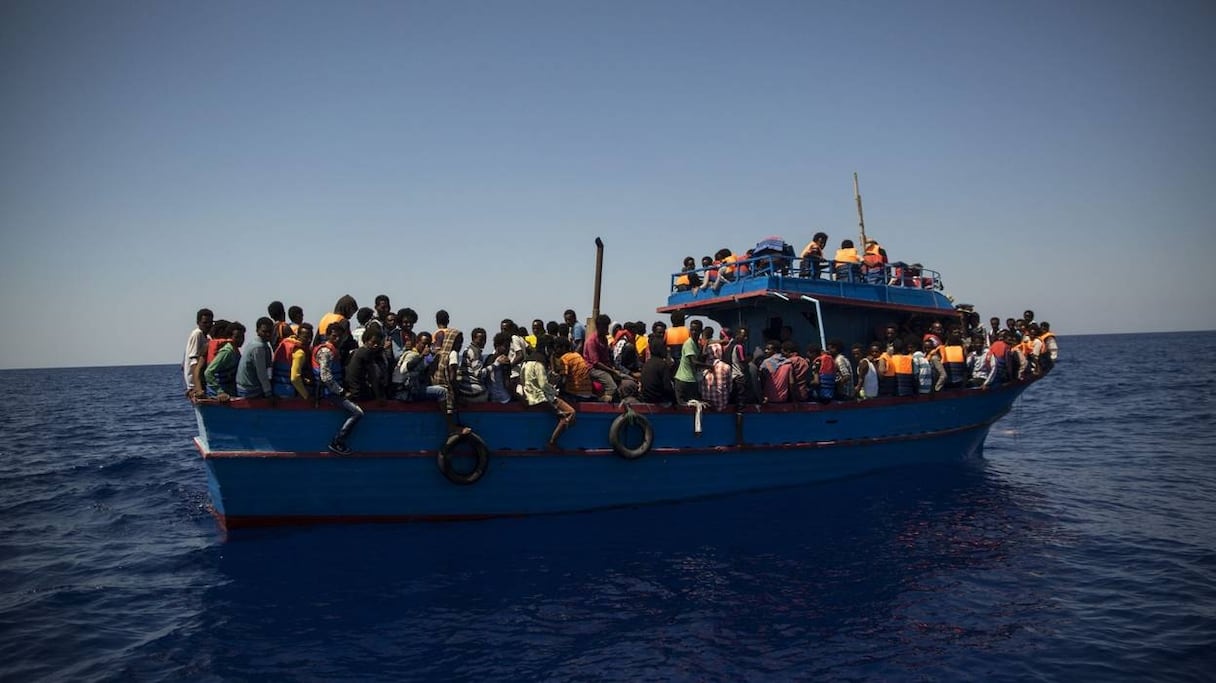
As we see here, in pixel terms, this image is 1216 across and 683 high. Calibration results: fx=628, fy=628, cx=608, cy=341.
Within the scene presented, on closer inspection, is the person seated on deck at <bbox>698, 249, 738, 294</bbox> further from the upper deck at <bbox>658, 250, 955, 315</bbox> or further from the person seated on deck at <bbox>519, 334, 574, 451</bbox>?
the person seated on deck at <bbox>519, 334, 574, 451</bbox>

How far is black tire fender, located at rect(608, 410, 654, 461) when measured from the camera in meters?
10.1

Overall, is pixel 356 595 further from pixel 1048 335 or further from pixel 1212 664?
pixel 1048 335

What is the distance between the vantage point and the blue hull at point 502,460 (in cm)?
890

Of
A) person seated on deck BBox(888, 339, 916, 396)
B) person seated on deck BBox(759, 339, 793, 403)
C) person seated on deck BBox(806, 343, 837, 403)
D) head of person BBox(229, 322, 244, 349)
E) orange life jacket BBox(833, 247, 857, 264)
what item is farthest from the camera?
orange life jacket BBox(833, 247, 857, 264)

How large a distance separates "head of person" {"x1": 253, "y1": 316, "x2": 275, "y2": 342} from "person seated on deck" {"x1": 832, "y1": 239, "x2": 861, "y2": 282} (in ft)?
37.1

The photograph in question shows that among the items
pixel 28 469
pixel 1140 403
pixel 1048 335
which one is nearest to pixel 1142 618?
pixel 1048 335

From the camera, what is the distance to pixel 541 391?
9.59m

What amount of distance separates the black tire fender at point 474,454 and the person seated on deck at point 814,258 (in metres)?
7.97

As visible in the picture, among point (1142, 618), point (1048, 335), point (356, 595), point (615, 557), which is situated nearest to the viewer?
point (1142, 618)

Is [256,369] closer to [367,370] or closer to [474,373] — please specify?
[367,370]

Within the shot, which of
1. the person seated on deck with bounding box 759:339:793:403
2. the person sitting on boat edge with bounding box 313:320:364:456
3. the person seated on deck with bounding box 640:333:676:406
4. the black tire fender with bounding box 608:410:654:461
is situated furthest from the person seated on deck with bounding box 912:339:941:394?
the person sitting on boat edge with bounding box 313:320:364:456

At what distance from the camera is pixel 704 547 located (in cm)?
919

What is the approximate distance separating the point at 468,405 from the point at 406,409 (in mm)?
891

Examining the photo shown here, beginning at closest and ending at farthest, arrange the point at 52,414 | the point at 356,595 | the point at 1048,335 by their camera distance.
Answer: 1. the point at 356,595
2. the point at 1048,335
3. the point at 52,414
